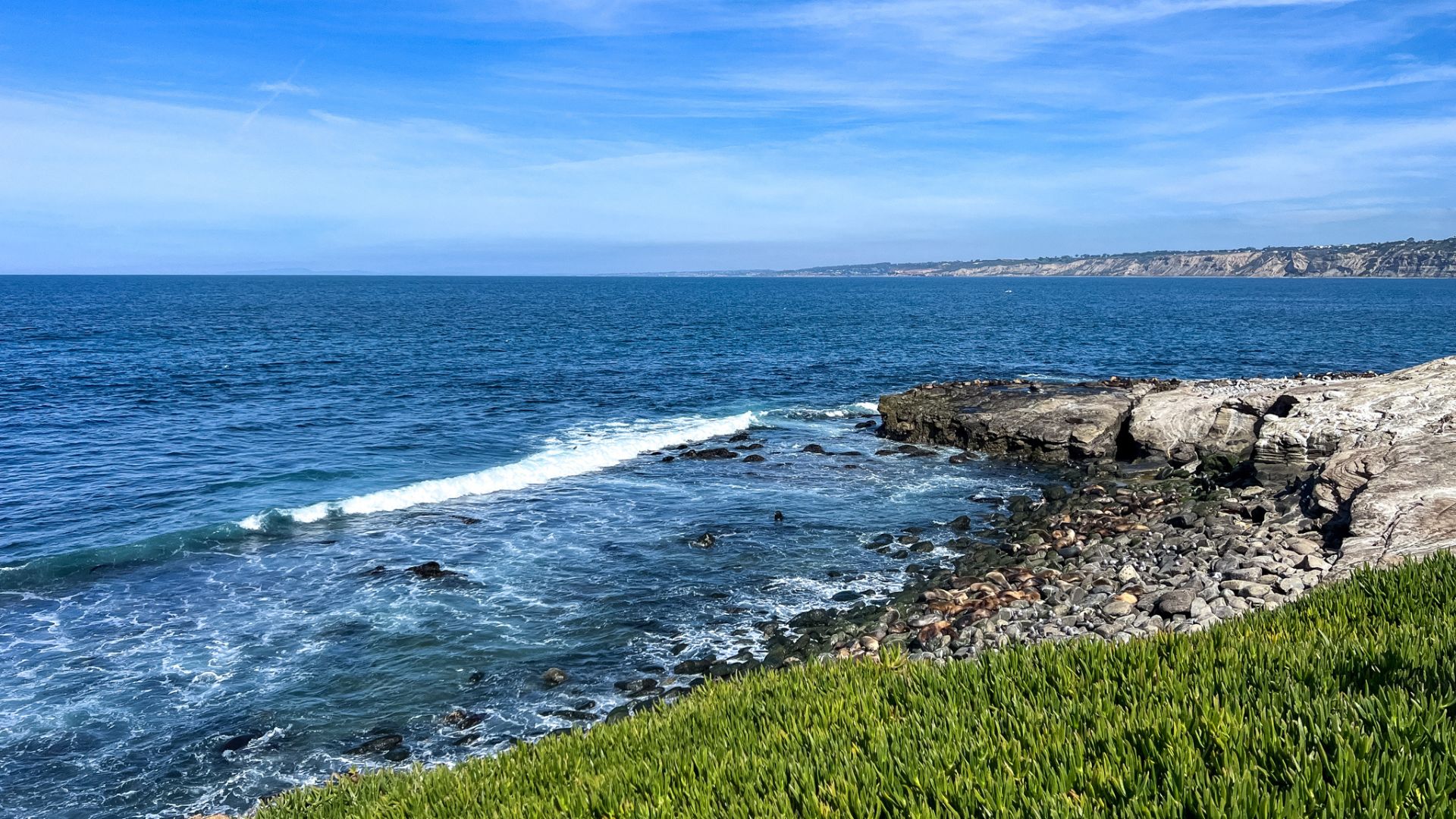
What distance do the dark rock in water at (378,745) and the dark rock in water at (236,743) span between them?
1775mm

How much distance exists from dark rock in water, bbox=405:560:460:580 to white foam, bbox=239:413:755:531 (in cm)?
625

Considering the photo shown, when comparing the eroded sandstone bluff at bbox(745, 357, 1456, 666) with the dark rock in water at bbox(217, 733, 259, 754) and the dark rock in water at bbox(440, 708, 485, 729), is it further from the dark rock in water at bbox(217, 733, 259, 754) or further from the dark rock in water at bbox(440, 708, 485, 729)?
the dark rock in water at bbox(217, 733, 259, 754)

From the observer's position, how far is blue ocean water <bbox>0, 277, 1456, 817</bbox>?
592 inches

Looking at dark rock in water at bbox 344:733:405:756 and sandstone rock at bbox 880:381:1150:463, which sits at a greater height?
sandstone rock at bbox 880:381:1150:463

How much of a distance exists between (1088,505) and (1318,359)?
49317 mm

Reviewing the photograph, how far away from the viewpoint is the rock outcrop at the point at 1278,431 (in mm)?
17016

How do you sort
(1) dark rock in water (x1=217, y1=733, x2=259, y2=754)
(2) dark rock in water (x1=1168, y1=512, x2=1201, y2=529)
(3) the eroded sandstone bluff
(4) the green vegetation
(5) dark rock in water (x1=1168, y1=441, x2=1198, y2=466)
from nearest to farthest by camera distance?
(4) the green vegetation, (1) dark rock in water (x1=217, y1=733, x2=259, y2=754), (3) the eroded sandstone bluff, (2) dark rock in water (x1=1168, y1=512, x2=1201, y2=529), (5) dark rock in water (x1=1168, y1=441, x2=1198, y2=466)

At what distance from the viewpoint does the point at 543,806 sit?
6.07 metres

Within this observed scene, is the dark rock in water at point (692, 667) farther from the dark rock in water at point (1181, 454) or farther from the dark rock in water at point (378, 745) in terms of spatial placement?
the dark rock in water at point (1181, 454)

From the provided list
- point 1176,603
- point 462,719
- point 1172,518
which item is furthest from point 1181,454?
point 462,719

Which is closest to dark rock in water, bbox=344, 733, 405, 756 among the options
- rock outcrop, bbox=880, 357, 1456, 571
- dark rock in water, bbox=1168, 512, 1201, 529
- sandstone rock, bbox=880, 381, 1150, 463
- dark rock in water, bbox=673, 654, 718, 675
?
dark rock in water, bbox=673, 654, 718, 675

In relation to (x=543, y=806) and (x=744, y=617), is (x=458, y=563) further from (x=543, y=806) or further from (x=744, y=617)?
(x=543, y=806)

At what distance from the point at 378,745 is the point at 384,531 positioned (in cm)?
1224

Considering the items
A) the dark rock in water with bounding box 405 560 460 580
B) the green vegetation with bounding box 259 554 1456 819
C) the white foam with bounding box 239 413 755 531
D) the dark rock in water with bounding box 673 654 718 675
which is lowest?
the dark rock in water with bounding box 673 654 718 675
